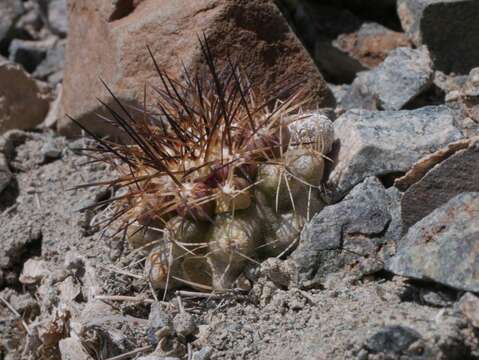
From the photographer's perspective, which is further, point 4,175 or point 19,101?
point 19,101

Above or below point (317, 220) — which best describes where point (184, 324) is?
below

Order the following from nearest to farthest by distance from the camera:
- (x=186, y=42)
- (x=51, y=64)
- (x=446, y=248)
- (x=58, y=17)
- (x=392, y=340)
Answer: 1. (x=392, y=340)
2. (x=446, y=248)
3. (x=186, y=42)
4. (x=51, y=64)
5. (x=58, y=17)

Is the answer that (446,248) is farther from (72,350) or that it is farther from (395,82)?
(72,350)

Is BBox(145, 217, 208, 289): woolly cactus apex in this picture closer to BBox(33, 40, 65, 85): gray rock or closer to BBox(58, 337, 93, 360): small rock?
BBox(58, 337, 93, 360): small rock

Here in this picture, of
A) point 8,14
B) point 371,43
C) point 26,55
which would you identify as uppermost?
point 8,14

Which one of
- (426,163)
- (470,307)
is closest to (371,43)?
(426,163)

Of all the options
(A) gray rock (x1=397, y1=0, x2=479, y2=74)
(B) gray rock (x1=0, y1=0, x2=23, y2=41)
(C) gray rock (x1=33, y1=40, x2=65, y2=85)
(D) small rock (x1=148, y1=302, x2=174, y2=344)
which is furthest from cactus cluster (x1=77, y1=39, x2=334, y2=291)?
(B) gray rock (x1=0, y1=0, x2=23, y2=41)

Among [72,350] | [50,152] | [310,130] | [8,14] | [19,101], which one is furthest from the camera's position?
[8,14]
